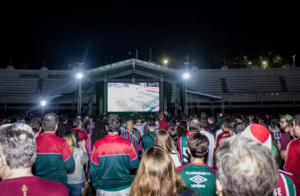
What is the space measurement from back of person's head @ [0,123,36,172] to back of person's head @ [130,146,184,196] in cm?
102

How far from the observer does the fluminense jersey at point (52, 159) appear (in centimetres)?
369

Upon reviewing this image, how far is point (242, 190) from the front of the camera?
149cm

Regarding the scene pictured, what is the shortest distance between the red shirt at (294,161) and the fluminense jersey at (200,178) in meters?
1.60

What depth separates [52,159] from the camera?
3707 millimetres

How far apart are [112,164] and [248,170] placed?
8.88 feet

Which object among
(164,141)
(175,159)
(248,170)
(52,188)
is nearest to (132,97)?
(164,141)

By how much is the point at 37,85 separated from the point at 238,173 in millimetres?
34114

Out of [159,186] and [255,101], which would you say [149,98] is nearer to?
[255,101]

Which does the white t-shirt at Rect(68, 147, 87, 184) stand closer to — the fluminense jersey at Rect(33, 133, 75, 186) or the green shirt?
the fluminense jersey at Rect(33, 133, 75, 186)

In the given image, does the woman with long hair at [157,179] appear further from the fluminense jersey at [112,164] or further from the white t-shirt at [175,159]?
the white t-shirt at [175,159]

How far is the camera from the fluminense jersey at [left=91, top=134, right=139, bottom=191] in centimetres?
378

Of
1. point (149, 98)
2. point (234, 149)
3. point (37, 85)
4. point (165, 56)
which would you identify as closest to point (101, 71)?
point (149, 98)

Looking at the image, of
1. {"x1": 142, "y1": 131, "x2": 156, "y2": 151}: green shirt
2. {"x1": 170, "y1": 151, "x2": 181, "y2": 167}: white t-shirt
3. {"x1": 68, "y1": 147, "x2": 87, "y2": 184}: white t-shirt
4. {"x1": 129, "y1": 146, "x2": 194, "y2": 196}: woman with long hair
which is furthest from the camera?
{"x1": 142, "y1": 131, "x2": 156, "y2": 151}: green shirt

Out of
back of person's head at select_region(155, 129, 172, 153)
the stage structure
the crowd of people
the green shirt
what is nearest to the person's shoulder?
the crowd of people
